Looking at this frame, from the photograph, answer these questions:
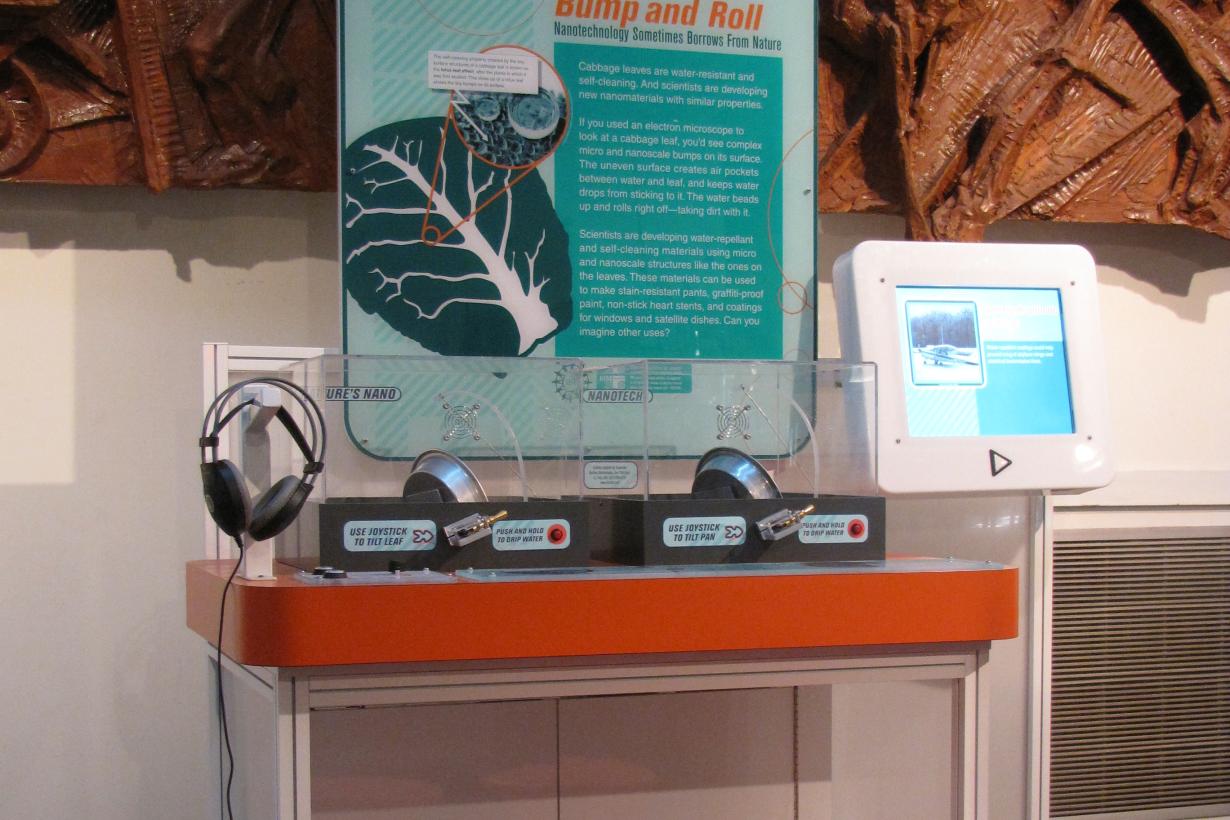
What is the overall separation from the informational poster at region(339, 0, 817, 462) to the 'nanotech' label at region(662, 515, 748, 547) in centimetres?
65

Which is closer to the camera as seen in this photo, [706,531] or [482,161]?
[706,531]

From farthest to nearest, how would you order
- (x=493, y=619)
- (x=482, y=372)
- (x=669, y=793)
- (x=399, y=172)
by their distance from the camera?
(x=669, y=793) < (x=399, y=172) < (x=482, y=372) < (x=493, y=619)

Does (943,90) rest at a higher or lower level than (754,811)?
→ higher

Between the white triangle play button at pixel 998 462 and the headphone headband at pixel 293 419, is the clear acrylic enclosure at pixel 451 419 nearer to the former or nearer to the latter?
the headphone headband at pixel 293 419

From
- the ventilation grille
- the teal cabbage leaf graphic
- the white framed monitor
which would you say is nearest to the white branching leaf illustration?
the teal cabbage leaf graphic

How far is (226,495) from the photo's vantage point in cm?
180

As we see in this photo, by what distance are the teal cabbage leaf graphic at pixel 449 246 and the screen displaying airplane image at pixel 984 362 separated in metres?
0.73

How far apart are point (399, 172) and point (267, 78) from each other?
0.32m

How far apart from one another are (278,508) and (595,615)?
18.9 inches

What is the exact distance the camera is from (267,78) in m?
2.50

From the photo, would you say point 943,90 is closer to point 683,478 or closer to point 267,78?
point 683,478

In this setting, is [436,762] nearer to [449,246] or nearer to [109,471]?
[109,471]

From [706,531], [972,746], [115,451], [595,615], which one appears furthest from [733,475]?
[115,451]

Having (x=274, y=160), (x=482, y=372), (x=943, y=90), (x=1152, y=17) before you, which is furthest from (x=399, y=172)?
(x=1152, y=17)
